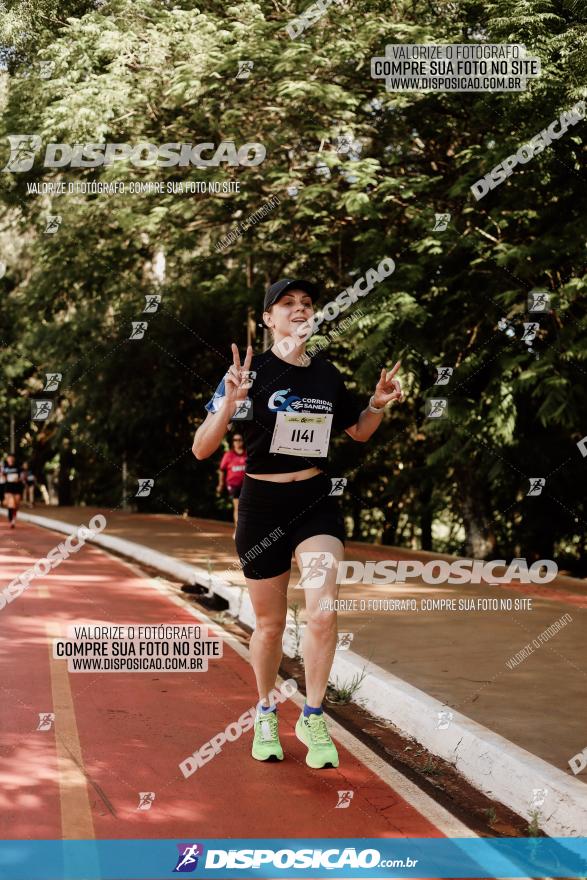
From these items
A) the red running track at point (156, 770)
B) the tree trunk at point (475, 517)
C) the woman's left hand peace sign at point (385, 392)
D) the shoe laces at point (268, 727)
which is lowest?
the tree trunk at point (475, 517)

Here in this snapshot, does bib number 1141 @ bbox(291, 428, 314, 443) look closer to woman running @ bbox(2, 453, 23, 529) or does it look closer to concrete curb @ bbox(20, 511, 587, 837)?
concrete curb @ bbox(20, 511, 587, 837)

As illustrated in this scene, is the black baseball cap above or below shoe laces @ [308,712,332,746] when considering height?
above

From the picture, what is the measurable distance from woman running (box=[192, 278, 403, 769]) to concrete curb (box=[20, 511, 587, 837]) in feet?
2.24

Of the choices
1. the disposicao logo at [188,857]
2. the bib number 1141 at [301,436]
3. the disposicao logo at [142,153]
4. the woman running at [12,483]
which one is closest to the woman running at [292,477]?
the bib number 1141 at [301,436]

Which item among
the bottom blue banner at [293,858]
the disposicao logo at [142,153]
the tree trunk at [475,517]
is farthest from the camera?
the tree trunk at [475,517]

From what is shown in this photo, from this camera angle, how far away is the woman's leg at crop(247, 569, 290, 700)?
17.0 ft

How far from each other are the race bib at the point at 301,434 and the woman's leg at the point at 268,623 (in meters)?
0.64

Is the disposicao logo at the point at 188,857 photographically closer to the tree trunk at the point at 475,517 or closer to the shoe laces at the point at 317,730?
the shoe laces at the point at 317,730

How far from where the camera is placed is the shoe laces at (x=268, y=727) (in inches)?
210

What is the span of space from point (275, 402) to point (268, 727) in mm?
1691

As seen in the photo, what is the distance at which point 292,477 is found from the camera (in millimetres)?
5105

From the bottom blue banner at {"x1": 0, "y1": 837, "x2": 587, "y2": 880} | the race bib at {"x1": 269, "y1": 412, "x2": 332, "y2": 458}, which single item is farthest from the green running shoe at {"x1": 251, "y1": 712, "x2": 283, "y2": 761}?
the race bib at {"x1": 269, "y1": 412, "x2": 332, "y2": 458}

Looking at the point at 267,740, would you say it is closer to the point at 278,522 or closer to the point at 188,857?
the point at 278,522

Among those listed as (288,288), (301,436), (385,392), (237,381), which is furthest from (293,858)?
(288,288)
